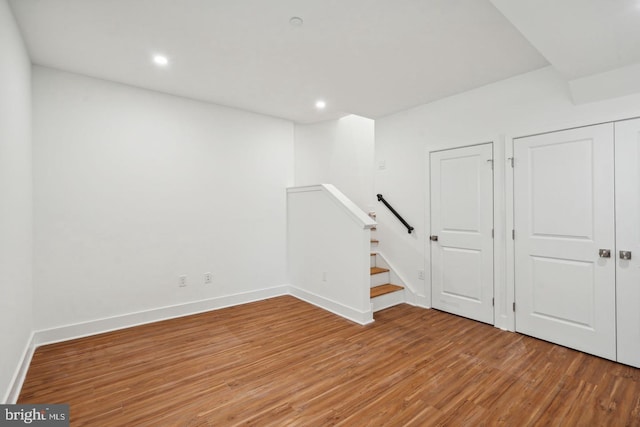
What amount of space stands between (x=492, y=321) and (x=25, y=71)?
5.08 meters

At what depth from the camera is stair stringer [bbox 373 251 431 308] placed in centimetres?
386

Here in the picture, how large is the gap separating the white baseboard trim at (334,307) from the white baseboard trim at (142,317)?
0.38 m

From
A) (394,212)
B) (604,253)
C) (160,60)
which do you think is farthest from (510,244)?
(160,60)

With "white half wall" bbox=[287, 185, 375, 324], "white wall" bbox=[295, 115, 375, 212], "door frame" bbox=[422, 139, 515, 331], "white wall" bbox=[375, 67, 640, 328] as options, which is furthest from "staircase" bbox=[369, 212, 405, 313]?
"door frame" bbox=[422, 139, 515, 331]

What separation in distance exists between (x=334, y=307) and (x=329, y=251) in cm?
70

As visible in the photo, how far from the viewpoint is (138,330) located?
3.22m

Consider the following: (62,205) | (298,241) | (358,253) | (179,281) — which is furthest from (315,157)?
(62,205)

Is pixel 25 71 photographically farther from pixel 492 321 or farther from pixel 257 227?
pixel 492 321

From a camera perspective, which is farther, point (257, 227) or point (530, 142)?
point (257, 227)

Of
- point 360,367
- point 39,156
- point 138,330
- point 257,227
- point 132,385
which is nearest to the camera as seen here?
point 132,385

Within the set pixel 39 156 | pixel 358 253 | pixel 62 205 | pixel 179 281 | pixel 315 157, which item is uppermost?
pixel 315 157

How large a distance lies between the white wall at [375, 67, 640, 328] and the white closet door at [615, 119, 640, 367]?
0.75ft

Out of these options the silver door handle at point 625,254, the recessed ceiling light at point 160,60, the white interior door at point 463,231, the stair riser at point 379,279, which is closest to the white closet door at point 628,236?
the silver door handle at point 625,254

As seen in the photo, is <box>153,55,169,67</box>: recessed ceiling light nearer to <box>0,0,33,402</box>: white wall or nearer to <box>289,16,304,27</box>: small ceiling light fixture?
<box>0,0,33,402</box>: white wall
